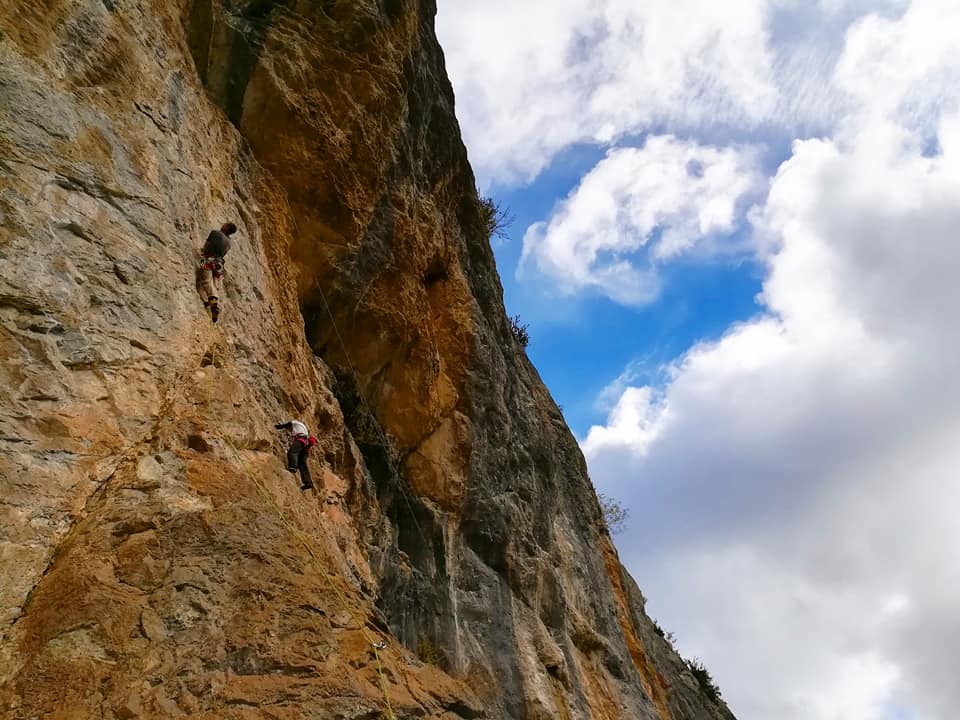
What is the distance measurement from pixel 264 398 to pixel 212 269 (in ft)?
4.31

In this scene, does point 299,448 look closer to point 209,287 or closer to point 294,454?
point 294,454

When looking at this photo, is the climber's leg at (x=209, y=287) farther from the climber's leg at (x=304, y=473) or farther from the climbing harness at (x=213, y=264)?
the climber's leg at (x=304, y=473)

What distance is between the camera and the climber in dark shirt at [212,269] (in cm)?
675

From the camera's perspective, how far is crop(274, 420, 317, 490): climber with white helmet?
24.2ft

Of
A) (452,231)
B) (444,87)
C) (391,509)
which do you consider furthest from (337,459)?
(444,87)

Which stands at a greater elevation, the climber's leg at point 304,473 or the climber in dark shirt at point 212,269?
the climber in dark shirt at point 212,269

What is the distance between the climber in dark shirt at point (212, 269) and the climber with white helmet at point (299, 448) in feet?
4.43

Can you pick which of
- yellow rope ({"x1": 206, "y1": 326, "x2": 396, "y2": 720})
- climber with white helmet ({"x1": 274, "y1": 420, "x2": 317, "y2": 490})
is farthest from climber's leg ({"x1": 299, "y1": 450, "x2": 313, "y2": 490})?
yellow rope ({"x1": 206, "y1": 326, "x2": 396, "y2": 720})

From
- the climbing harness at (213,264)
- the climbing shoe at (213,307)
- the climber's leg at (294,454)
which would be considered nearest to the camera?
the climbing shoe at (213,307)

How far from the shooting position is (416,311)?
1222 cm

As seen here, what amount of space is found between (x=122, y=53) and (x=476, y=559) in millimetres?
8331

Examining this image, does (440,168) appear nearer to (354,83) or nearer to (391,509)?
(354,83)

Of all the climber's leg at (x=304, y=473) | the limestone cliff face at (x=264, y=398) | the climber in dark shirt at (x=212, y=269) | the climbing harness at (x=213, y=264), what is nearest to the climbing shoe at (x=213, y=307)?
the climber in dark shirt at (x=212, y=269)

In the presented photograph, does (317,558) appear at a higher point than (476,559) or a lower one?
lower
